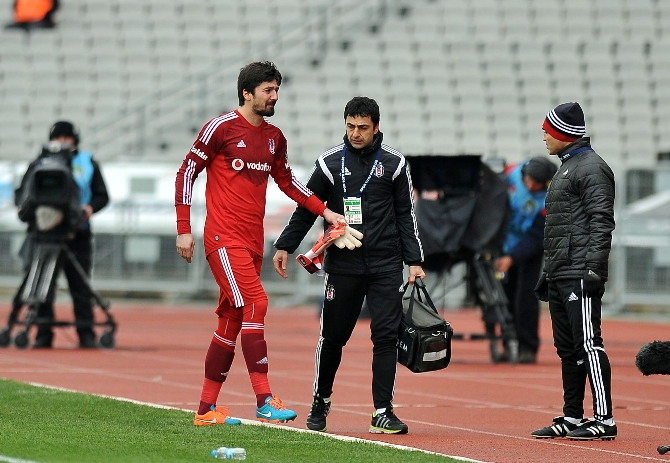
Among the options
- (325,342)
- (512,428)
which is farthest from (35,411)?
(512,428)

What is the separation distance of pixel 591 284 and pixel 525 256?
624 cm

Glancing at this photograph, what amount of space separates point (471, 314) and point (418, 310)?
45.5 ft

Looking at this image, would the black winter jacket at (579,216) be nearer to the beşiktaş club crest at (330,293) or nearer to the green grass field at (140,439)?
the beşiktaş club crest at (330,293)

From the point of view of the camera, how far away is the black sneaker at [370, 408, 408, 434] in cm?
827

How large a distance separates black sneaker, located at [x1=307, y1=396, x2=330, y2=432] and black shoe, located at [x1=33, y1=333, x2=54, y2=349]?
700cm

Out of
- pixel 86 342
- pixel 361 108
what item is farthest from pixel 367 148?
pixel 86 342

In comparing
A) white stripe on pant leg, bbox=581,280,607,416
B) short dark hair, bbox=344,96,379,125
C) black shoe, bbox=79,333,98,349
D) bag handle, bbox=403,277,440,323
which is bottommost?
black shoe, bbox=79,333,98,349

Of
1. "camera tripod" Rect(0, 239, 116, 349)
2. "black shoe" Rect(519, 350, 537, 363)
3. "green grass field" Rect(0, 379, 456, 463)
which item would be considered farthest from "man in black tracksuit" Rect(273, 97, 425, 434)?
"camera tripod" Rect(0, 239, 116, 349)

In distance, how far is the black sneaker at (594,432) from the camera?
8.22m

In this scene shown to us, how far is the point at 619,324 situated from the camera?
802 inches

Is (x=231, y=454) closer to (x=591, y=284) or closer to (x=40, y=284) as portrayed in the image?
(x=591, y=284)

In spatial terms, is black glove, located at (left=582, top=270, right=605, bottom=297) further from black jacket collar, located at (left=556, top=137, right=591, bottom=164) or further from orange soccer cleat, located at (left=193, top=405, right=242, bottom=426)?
orange soccer cleat, located at (left=193, top=405, right=242, bottom=426)

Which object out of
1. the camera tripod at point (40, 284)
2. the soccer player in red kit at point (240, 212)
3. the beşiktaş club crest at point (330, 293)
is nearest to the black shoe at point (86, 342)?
the camera tripod at point (40, 284)

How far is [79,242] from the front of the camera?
14.9 m
